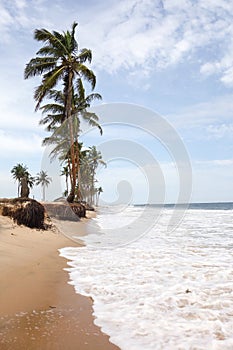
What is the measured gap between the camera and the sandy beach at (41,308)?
9.68 ft

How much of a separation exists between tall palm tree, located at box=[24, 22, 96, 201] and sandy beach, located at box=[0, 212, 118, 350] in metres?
15.2

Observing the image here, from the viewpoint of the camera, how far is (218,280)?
5.56 metres

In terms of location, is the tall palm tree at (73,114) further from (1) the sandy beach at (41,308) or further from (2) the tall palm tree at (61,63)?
(1) the sandy beach at (41,308)

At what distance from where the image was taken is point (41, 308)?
12.7ft

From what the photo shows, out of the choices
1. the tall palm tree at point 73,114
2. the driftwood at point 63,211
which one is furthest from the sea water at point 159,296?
the tall palm tree at point 73,114

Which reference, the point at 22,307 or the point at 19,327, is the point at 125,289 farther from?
the point at 19,327

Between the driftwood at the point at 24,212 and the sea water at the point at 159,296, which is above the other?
the driftwood at the point at 24,212

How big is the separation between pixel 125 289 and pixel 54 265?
235 cm

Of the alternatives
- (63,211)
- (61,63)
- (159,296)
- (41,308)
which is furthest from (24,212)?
(61,63)

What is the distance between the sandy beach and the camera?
2949mm

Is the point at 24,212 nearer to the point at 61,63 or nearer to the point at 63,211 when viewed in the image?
the point at 63,211

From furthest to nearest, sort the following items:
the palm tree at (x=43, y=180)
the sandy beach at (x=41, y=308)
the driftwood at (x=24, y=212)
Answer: the palm tree at (x=43, y=180) < the driftwood at (x=24, y=212) < the sandy beach at (x=41, y=308)

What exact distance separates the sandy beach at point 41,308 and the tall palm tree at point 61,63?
49.7ft

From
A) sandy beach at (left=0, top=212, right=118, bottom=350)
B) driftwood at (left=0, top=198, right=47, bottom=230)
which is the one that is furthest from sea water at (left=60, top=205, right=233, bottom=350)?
driftwood at (left=0, top=198, right=47, bottom=230)
